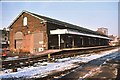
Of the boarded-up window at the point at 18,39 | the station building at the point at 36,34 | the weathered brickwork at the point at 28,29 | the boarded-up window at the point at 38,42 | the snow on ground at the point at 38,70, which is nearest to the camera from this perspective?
the snow on ground at the point at 38,70

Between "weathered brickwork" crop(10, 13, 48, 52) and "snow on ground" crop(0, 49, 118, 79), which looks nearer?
"snow on ground" crop(0, 49, 118, 79)

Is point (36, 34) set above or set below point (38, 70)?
above

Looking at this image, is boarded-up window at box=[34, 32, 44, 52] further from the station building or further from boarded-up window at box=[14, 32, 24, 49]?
boarded-up window at box=[14, 32, 24, 49]

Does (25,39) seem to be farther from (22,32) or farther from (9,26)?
(9,26)

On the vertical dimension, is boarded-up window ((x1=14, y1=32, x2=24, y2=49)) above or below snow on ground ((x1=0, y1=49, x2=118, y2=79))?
above

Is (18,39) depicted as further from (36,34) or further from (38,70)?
(38,70)

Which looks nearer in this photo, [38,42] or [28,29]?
[38,42]

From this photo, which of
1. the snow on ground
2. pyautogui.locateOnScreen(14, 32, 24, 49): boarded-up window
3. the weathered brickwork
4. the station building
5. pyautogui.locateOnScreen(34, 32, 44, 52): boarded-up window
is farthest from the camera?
pyautogui.locateOnScreen(14, 32, 24, 49): boarded-up window

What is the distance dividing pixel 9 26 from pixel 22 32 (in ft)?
10.5

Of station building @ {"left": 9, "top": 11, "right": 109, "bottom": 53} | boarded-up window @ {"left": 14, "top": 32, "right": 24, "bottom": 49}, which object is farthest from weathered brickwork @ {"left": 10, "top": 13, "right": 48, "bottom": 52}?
boarded-up window @ {"left": 14, "top": 32, "right": 24, "bottom": 49}

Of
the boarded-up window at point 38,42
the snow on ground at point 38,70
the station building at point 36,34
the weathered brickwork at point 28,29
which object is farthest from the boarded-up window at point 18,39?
the snow on ground at point 38,70

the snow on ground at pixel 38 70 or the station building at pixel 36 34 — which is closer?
the snow on ground at pixel 38 70

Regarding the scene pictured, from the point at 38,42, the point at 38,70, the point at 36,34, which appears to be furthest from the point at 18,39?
the point at 38,70

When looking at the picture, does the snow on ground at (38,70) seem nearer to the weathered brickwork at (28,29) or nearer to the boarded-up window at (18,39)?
the weathered brickwork at (28,29)
